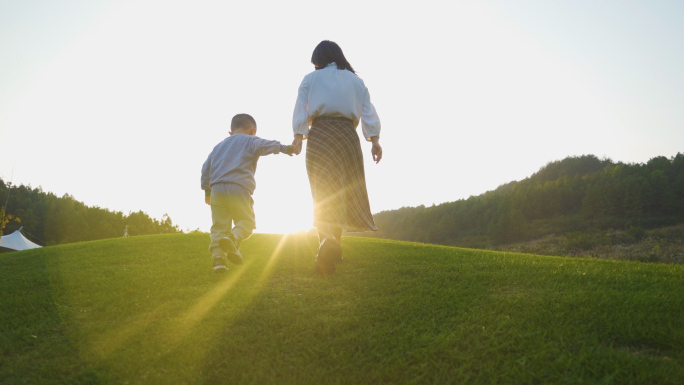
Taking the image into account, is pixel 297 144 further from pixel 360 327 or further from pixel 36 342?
pixel 36 342

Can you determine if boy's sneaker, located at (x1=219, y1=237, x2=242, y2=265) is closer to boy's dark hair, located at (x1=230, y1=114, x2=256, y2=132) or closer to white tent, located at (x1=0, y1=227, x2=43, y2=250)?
boy's dark hair, located at (x1=230, y1=114, x2=256, y2=132)

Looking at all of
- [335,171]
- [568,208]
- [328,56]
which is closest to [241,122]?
[328,56]

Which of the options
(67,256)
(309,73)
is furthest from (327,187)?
(67,256)

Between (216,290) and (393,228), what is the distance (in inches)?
5228

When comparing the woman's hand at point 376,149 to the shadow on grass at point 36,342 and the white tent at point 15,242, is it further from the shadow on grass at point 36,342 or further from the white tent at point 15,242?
the white tent at point 15,242

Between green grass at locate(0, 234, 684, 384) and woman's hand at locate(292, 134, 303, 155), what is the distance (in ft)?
4.89

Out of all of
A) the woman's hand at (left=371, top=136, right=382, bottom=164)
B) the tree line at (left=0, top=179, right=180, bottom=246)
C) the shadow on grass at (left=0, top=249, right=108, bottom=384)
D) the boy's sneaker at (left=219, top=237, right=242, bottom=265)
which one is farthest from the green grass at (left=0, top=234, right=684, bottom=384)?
the tree line at (left=0, top=179, right=180, bottom=246)

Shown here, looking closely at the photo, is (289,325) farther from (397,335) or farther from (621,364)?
(621,364)

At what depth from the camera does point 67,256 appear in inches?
325

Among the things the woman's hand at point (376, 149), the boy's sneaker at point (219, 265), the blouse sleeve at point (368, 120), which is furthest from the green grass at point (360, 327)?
the blouse sleeve at point (368, 120)

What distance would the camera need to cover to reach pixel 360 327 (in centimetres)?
320

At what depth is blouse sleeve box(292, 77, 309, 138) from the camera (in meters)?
5.03

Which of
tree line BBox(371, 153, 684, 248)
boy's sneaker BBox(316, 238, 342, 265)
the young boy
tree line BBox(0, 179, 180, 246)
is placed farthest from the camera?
tree line BBox(371, 153, 684, 248)

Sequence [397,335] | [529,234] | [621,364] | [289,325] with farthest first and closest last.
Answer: [529,234] < [289,325] < [397,335] < [621,364]
